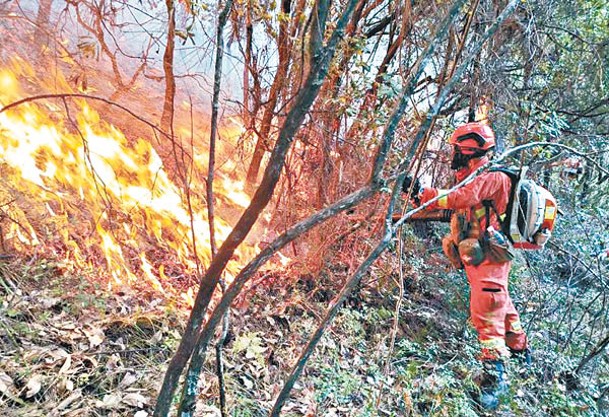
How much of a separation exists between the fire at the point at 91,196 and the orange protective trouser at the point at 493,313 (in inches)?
80.7

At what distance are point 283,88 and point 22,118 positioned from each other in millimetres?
2005

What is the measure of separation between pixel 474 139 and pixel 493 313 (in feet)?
4.84

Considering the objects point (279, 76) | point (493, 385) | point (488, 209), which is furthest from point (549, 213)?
point (279, 76)

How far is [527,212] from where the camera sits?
129 inches

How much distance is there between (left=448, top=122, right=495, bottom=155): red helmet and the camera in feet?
11.1

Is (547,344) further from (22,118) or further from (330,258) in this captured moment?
(22,118)

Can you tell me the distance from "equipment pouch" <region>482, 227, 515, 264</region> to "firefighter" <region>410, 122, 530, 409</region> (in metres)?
0.01

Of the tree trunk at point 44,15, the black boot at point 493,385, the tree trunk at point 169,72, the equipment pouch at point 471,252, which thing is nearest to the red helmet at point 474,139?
the equipment pouch at point 471,252

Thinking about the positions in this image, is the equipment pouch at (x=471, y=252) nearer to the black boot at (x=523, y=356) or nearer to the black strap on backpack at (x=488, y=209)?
the black strap on backpack at (x=488, y=209)

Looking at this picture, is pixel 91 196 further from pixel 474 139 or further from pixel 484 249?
pixel 484 249

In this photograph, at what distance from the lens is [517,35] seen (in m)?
3.45

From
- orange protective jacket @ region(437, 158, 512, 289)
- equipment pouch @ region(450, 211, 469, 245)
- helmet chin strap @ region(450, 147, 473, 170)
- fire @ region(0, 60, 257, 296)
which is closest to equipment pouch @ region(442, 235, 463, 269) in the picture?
equipment pouch @ region(450, 211, 469, 245)

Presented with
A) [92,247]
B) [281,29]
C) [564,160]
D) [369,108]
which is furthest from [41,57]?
[564,160]

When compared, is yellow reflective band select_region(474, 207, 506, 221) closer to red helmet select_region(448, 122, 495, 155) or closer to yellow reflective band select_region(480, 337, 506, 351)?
red helmet select_region(448, 122, 495, 155)
